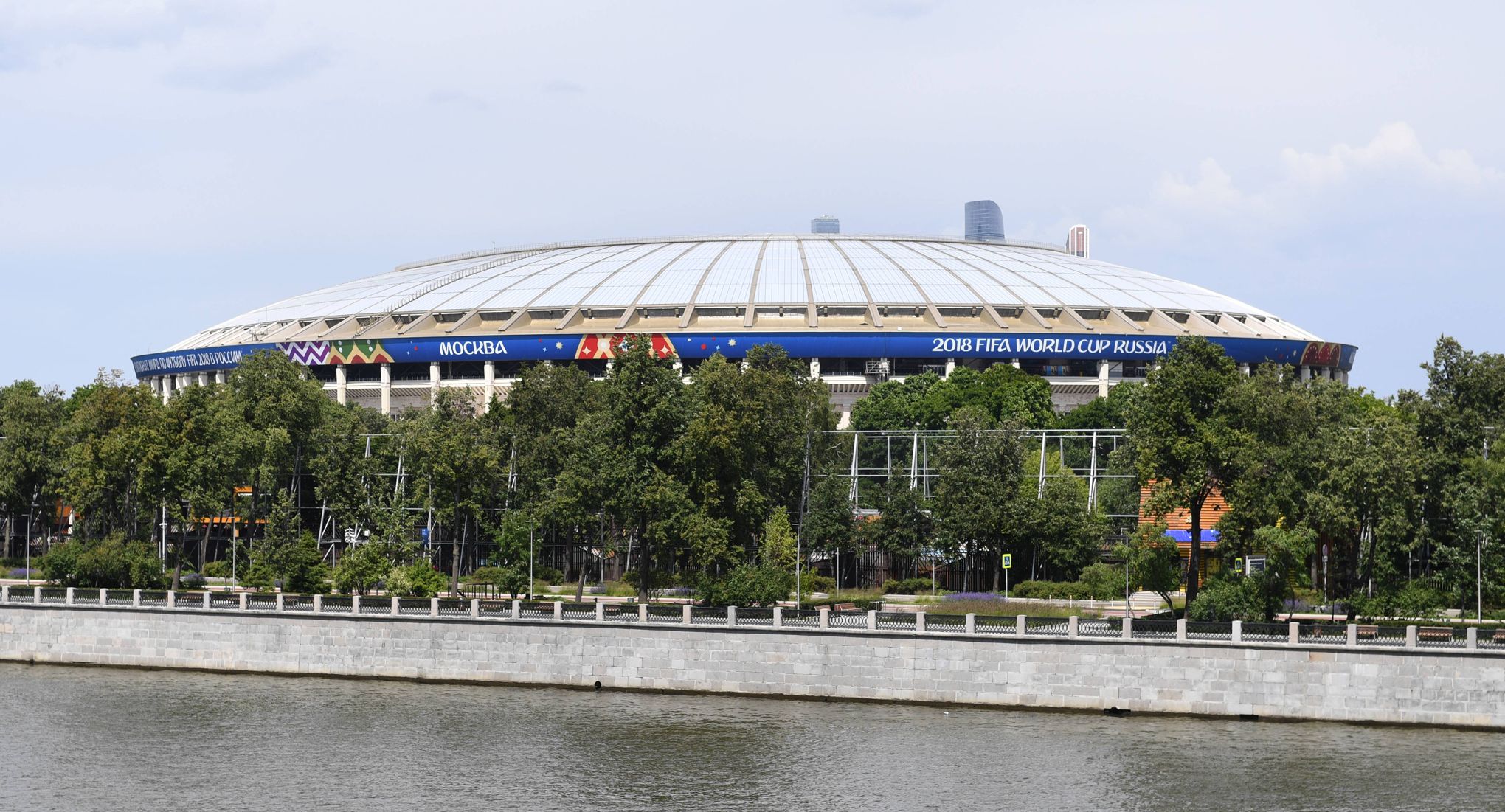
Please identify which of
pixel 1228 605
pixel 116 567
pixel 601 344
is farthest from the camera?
pixel 601 344

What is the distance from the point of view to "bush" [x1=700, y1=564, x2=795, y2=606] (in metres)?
59.8

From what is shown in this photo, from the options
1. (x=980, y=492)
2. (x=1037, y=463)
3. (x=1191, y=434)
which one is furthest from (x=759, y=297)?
(x=1191, y=434)

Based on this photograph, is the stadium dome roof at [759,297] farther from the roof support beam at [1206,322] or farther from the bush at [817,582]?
the bush at [817,582]

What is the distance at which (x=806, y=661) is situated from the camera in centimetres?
5262

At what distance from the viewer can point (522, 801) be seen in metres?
39.2

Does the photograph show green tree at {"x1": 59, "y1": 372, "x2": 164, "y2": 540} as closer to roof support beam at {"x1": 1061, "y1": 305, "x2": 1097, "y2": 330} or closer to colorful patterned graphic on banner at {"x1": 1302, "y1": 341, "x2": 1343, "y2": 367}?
roof support beam at {"x1": 1061, "y1": 305, "x2": 1097, "y2": 330}

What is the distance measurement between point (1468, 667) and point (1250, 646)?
562 cm

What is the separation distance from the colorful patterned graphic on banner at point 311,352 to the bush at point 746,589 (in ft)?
215

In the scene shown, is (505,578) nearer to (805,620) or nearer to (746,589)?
(746,589)

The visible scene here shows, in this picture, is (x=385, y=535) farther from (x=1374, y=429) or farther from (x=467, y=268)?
(x=467, y=268)

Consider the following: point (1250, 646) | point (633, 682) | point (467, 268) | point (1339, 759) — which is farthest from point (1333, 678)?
point (467, 268)

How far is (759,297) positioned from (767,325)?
3.66m

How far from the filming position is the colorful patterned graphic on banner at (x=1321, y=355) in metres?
123

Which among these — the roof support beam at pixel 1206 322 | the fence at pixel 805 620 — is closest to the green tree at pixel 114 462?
the fence at pixel 805 620
